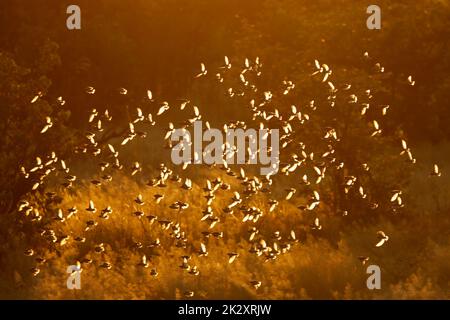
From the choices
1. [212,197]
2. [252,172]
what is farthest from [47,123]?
[252,172]

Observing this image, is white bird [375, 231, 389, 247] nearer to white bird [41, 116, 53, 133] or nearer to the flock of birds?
the flock of birds

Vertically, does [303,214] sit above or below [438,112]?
below

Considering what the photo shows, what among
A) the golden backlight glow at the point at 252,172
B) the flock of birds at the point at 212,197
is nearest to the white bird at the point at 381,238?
the flock of birds at the point at 212,197

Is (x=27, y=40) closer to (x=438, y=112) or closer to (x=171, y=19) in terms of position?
(x=171, y=19)

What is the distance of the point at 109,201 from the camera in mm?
16500

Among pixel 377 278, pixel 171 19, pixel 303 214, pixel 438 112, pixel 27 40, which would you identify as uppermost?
pixel 171 19

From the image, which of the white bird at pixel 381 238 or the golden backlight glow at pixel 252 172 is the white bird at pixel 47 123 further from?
the white bird at pixel 381 238

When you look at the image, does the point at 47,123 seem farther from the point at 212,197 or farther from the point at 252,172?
the point at 252,172

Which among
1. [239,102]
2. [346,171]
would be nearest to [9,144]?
[346,171]

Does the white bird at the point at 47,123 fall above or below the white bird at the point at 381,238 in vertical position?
above

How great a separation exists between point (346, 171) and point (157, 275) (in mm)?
5578

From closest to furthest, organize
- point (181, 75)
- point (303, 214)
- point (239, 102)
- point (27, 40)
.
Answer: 1. point (303, 214)
2. point (27, 40)
3. point (239, 102)
4. point (181, 75)

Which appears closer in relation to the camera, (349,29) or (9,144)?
(9,144)

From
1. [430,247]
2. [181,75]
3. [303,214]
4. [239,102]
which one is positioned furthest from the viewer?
[181,75]
